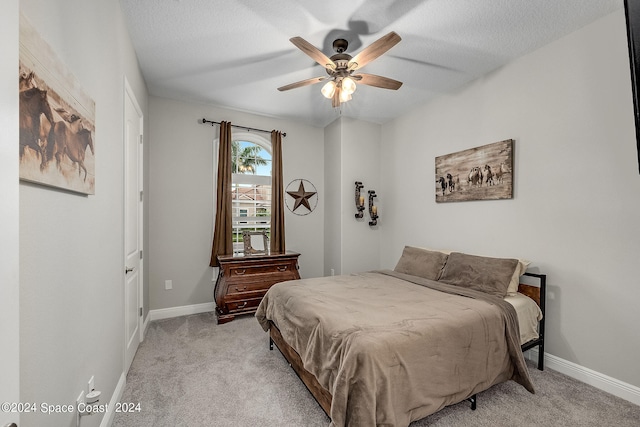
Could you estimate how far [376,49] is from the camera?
212cm

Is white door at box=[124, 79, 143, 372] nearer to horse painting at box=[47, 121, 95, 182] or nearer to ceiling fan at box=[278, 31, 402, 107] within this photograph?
horse painting at box=[47, 121, 95, 182]

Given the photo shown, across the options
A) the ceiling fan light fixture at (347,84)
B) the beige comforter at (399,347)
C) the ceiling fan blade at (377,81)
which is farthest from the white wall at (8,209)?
the ceiling fan blade at (377,81)

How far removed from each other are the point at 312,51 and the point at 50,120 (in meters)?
1.71

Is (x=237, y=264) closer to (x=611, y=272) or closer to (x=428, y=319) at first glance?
(x=428, y=319)

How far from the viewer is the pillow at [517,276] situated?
248 centimetres

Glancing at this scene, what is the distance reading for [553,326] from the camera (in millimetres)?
2488

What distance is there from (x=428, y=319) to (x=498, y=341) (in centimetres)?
61

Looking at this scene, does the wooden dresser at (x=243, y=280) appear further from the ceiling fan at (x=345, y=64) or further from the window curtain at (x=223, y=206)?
the ceiling fan at (x=345, y=64)

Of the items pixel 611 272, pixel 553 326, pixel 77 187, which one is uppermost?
pixel 77 187

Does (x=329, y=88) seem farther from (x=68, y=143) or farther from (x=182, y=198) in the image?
(x=182, y=198)

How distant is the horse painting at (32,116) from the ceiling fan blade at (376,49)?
74.9 inches

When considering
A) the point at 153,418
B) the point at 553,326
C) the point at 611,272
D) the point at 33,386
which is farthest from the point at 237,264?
the point at 611,272

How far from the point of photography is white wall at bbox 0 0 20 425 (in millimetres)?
511

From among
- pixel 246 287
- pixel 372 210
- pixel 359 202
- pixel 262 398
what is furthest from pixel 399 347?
pixel 372 210
